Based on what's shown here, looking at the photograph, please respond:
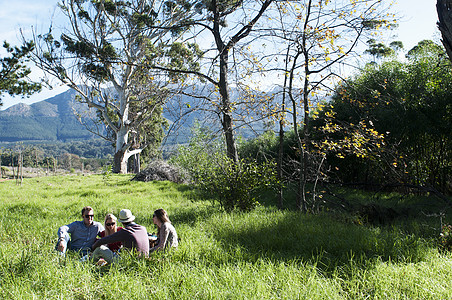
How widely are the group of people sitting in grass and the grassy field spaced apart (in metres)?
0.23

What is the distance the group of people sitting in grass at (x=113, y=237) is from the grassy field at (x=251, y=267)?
0.77ft

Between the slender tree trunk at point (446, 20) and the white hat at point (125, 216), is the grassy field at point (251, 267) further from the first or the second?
the slender tree trunk at point (446, 20)

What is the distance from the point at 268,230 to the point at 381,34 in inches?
181

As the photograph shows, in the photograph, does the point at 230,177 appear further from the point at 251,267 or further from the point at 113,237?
the point at 251,267

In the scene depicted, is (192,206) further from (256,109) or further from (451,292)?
(451,292)

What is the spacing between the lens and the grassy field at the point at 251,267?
295 centimetres

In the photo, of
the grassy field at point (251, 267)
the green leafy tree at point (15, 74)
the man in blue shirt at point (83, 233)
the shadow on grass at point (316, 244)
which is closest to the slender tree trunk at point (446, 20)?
the grassy field at point (251, 267)

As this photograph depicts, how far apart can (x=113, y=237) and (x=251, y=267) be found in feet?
6.34

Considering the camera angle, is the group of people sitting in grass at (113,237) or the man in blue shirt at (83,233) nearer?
the group of people sitting in grass at (113,237)

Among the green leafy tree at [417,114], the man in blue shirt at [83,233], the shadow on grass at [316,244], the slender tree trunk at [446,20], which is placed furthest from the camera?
the green leafy tree at [417,114]

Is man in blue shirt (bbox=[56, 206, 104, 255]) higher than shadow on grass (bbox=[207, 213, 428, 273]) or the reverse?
higher

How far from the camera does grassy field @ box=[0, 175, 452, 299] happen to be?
2.95 metres

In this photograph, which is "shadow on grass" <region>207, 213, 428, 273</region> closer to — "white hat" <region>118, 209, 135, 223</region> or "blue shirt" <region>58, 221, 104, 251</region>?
"white hat" <region>118, 209, 135, 223</region>

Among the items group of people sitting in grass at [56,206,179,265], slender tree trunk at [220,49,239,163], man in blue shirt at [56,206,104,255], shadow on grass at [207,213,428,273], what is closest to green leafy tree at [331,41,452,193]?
slender tree trunk at [220,49,239,163]
